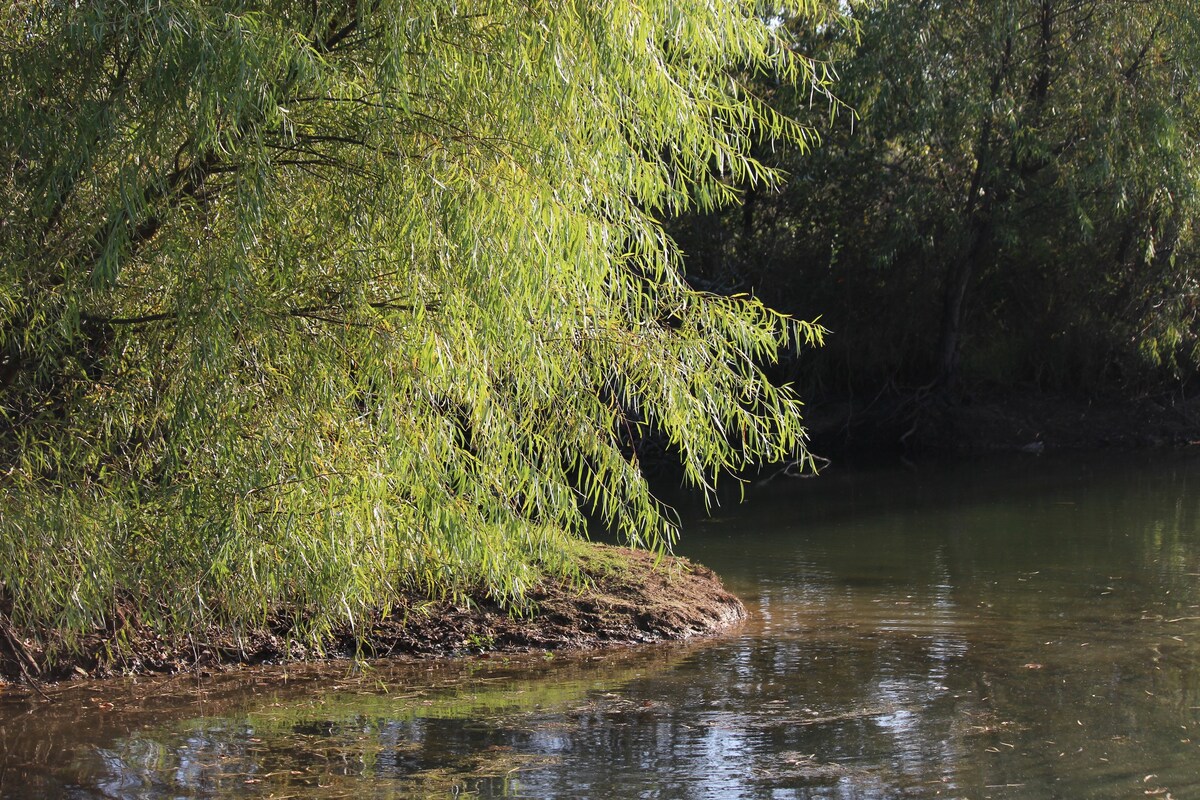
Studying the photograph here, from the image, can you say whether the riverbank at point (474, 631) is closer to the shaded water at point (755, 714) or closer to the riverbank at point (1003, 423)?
the shaded water at point (755, 714)

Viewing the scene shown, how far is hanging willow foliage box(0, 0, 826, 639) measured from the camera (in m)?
4.95

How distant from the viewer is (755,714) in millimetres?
6348

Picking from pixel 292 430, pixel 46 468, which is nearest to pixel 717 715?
pixel 292 430

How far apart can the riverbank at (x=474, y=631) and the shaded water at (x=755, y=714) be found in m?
0.24

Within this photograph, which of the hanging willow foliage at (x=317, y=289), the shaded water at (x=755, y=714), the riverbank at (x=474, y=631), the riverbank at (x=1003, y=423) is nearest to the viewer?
the hanging willow foliage at (x=317, y=289)

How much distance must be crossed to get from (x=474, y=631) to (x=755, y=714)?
7.13 feet

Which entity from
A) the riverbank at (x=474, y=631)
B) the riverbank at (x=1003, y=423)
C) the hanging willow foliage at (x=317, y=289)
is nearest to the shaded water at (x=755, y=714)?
the riverbank at (x=474, y=631)

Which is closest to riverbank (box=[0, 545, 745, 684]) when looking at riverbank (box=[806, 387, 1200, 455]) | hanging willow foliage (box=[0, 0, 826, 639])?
hanging willow foliage (box=[0, 0, 826, 639])

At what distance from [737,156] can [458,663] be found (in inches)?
132

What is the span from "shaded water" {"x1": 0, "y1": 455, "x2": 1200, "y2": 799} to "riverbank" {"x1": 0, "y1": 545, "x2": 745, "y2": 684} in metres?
0.24

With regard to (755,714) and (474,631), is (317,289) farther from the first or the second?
(474,631)

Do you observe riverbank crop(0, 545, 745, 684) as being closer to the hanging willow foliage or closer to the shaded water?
the shaded water

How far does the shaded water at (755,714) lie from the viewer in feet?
17.6

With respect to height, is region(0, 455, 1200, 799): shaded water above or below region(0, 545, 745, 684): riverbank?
below
